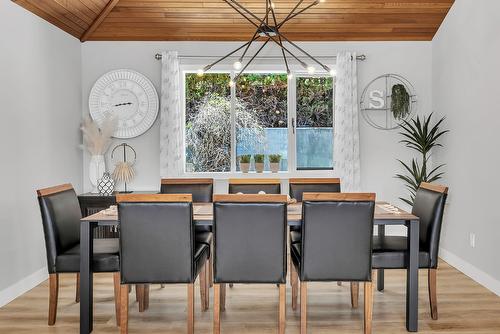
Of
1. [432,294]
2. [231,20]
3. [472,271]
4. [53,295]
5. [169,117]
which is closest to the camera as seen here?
[53,295]

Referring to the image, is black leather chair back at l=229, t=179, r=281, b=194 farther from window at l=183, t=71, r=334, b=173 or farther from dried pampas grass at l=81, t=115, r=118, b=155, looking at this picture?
dried pampas grass at l=81, t=115, r=118, b=155

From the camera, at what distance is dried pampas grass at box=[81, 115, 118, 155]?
5.25 meters

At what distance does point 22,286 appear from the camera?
4.08 m

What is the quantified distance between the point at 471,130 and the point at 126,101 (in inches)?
141

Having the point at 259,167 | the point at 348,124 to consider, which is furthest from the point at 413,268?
the point at 259,167

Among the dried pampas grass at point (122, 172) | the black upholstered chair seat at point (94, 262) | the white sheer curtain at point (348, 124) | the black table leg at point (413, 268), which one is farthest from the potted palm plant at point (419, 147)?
the black upholstered chair seat at point (94, 262)

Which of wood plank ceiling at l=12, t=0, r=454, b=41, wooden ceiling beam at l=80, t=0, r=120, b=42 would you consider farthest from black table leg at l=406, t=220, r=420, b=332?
wooden ceiling beam at l=80, t=0, r=120, b=42

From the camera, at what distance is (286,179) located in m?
5.68

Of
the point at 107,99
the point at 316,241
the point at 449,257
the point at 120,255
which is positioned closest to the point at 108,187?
the point at 107,99

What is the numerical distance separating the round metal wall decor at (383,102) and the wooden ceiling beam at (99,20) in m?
2.84

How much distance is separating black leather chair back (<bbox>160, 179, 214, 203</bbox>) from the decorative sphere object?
3.03ft

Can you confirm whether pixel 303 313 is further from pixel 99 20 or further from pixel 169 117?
pixel 99 20

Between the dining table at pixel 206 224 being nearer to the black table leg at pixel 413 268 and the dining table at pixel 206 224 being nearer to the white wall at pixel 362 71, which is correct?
the black table leg at pixel 413 268

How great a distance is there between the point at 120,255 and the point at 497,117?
3152mm
